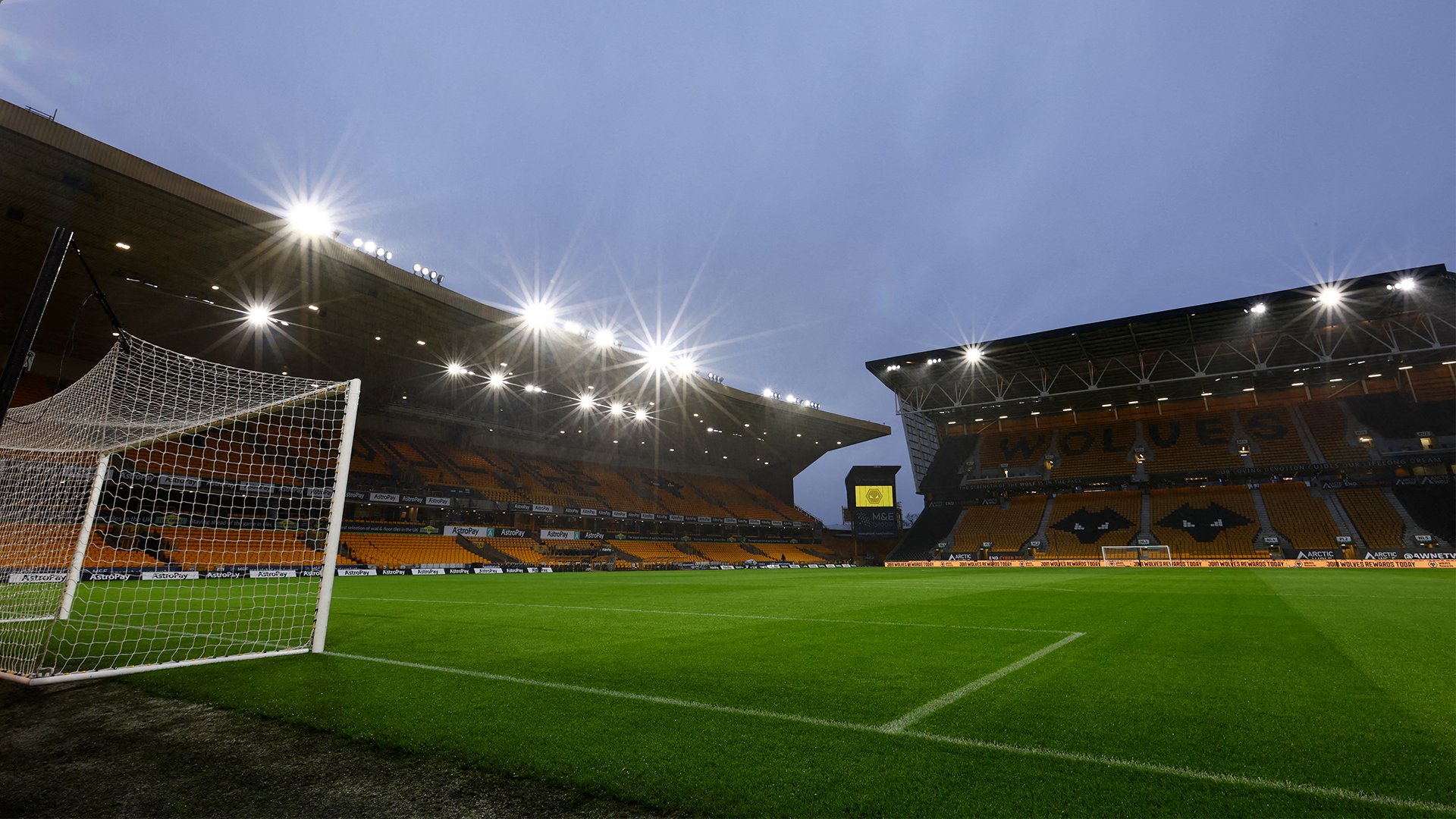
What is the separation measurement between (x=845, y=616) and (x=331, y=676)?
250 inches

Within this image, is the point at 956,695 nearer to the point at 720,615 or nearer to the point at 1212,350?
the point at 720,615

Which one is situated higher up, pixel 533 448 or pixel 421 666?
pixel 533 448

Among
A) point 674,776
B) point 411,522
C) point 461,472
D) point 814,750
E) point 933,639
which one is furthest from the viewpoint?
point 461,472

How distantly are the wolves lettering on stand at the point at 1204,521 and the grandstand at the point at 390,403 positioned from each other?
19582mm

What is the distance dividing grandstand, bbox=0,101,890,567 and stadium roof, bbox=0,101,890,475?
3.2 inches

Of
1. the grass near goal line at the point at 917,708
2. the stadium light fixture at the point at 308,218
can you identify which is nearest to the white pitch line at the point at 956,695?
the grass near goal line at the point at 917,708

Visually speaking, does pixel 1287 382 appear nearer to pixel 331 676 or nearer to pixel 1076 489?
pixel 1076 489

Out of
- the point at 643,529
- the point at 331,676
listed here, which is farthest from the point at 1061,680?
the point at 643,529

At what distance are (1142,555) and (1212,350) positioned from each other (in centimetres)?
1290

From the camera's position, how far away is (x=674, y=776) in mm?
2566

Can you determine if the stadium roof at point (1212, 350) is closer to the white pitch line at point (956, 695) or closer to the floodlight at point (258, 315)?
the white pitch line at point (956, 695)

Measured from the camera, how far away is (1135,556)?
35781 millimetres

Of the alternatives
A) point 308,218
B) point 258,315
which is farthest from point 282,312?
point 308,218

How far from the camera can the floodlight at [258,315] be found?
21172mm
